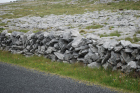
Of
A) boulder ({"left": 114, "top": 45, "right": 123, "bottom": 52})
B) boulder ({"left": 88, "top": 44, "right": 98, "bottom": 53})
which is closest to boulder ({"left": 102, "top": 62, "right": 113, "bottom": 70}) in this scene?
boulder ({"left": 114, "top": 45, "right": 123, "bottom": 52})

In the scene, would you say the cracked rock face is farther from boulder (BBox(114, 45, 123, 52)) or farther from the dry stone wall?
the dry stone wall

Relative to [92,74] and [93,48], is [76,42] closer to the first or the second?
[93,48]

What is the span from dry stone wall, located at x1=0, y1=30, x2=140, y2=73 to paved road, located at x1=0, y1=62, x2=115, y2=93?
2896 mm

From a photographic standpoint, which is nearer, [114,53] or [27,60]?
[114,53]

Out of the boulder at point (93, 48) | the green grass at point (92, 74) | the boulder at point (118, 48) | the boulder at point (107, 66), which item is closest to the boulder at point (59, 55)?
the green grass at point (92, 74)

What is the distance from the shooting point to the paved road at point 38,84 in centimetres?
767

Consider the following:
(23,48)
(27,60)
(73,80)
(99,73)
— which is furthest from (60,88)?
(23,48)

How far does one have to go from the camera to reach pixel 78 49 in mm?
11984

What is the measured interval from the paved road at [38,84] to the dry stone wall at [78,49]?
9.50ft

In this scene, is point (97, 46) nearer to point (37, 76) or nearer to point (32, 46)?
point (37, 76)

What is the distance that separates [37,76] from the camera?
31.9 feet

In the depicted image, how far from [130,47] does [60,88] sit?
575 centimetres

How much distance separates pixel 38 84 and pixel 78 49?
508 cm

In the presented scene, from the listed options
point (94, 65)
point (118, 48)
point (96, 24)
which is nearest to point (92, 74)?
point (94, 65)
